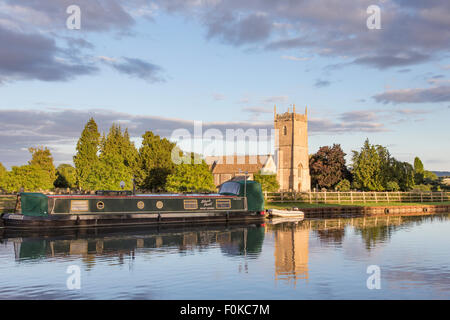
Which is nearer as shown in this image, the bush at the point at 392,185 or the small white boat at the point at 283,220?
the small white boat at the point at 283,220

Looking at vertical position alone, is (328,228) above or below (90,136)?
below

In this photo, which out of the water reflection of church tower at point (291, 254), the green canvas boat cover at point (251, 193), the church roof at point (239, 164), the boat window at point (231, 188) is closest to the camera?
the water reflection of church tower at point (291, 254)

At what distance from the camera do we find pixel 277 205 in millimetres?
53344

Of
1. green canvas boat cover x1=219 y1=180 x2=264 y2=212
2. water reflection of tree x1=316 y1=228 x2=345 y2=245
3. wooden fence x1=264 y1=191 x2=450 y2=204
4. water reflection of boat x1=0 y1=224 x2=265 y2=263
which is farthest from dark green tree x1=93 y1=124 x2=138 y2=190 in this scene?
water reflection of tree x1=316 y1=228 x2=345 y2=245

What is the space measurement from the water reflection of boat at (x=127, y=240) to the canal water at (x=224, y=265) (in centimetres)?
6

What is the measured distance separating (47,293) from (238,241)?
1502 centimetres

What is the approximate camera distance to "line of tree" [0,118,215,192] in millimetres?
62250

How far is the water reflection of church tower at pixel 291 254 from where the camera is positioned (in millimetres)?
18406

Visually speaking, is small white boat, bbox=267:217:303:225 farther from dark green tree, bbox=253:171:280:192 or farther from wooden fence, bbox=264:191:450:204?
dark green tree, bbox=253:171:280:192

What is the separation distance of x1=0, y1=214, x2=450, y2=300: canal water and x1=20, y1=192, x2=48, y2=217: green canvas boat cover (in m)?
1.62

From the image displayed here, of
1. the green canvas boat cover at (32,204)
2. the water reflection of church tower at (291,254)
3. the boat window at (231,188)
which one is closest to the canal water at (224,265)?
the water reflection of church tower at (291,254)

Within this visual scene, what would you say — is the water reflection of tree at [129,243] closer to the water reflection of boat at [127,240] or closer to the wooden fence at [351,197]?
the water reflection of boat at [127,240]
